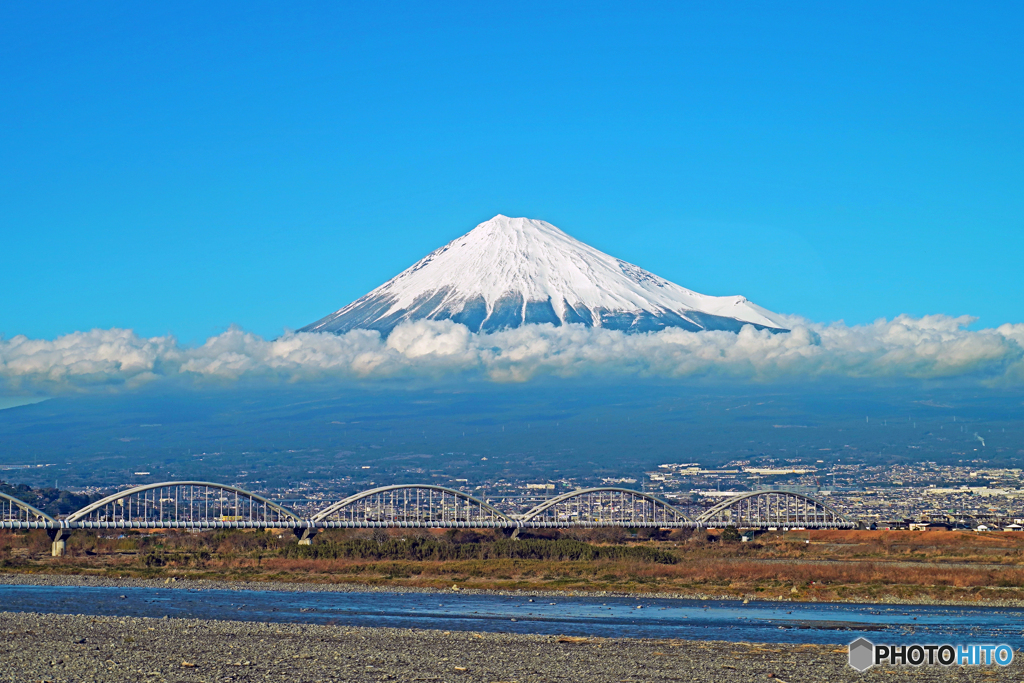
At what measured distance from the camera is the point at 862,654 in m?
37.0

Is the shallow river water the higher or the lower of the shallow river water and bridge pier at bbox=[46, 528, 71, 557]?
the lower

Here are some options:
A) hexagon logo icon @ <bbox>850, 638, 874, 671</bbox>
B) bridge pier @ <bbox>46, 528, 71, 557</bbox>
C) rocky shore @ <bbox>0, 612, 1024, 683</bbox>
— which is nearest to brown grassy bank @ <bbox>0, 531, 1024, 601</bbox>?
bridge pier @ <bbox>46, 528, 71, 557</bbox>

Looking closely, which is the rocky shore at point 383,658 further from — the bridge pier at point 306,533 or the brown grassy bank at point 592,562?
the bridge pier at point 306,533

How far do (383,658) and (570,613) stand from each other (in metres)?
16.1

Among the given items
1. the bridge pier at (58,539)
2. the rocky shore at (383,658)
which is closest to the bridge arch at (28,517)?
the bridge pier at (58,539)

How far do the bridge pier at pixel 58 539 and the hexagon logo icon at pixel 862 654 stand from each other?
76.7 metres

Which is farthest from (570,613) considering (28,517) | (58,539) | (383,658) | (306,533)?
Answer: (28,517)

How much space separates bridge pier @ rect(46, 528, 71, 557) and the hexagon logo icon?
252 ft

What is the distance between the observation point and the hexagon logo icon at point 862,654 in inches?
1387

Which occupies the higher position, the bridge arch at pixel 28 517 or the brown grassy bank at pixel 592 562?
the bridge arch at pixel 28 517

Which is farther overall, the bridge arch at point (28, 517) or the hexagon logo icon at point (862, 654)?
the bridge arch at point (28, 517)

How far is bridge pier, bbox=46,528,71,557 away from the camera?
98.3 m

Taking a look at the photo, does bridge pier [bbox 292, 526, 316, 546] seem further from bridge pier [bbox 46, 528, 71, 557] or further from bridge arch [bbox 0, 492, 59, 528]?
bridge arch [bbox 0, 492, 59, 528]

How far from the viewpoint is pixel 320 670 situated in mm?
34125
